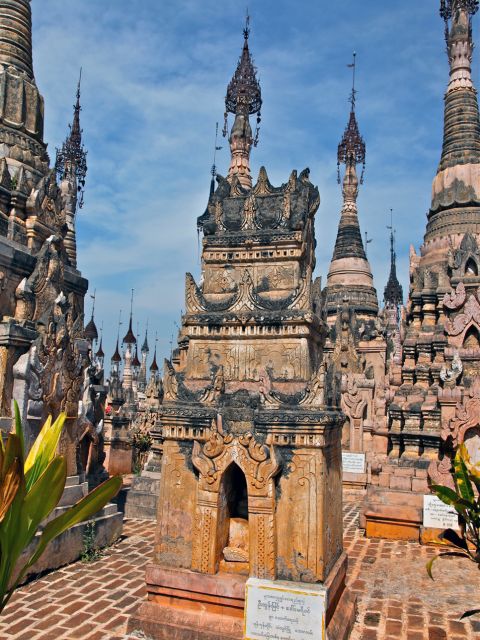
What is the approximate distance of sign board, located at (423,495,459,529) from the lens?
10.6m

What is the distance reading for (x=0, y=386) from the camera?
362 inches

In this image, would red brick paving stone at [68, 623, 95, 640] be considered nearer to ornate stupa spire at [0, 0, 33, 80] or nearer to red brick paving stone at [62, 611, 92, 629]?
red brick paving stone at [62, 611, 92, 629]

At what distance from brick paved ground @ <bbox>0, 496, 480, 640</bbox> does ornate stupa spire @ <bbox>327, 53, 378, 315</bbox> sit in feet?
69.2

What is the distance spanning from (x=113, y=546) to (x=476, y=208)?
17091 millimetres

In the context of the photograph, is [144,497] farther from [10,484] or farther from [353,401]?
[10,484]

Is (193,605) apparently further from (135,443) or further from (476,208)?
(476,208)

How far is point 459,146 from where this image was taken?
20734 mm

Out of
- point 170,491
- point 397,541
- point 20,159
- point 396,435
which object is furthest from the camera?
point 396,435

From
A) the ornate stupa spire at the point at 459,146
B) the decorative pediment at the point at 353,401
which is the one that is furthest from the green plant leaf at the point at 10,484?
the ornate stupa spire at the point at 459,146

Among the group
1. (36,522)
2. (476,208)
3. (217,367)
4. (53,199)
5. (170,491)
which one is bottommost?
(170,491)

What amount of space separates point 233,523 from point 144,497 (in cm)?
663

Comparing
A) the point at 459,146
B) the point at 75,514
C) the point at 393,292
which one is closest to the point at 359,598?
the point at 75,514

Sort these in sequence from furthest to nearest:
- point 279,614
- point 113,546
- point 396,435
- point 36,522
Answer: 1. point 396,435
2. point 113,546
3. point 279,614
4. point 36,522

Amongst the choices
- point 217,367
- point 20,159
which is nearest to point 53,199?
point 20,159
